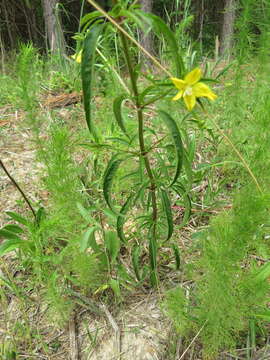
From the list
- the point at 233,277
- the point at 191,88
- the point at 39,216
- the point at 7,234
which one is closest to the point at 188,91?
the point at 191,88

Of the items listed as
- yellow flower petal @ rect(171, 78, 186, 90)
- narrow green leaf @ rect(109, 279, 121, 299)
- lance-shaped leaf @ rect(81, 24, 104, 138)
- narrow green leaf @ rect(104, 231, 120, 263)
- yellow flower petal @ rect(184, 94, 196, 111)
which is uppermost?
lance-shaped leaf @ rect(81, 24, 104, 138)

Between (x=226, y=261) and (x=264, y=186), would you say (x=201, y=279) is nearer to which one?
(x=226, y=261)

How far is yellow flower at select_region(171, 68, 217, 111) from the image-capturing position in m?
0.70

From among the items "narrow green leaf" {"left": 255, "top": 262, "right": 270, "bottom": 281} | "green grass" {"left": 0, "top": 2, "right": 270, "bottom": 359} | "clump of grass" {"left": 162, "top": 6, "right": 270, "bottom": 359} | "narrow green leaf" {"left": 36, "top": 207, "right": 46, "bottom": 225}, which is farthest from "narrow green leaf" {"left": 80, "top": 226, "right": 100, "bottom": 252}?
"narrow green leaf" {"left": 255, "top": 262, "right": 270, "bottom": 281}

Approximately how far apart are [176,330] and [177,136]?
72 cm

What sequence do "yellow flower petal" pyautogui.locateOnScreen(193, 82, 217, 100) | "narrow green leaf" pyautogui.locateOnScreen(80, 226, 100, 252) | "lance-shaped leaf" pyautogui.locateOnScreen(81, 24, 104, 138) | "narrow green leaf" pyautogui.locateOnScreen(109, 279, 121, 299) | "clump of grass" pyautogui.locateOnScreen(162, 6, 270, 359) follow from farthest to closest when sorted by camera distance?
"narrow green leaf" pyautogui.locateOnScreen(109, 279, 121, 299)
"narrow green leaf" pyautogui.locateOnScreen(80, 226, 100, 252)
"clump of grass" pyautogui.locateOnScreen(162, 6, 270, 359)
"yellow flower petal" pyautogui.locateOnScreen(193, 82, 217, 100)
"lance-shaped leaf" pyautogui.locateOnScreen(81, 24, 104, 138)

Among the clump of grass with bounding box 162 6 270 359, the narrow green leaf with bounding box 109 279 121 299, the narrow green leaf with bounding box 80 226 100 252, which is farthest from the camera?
the narrow green leaf with bounding box 109 279 121 299

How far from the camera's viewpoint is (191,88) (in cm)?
72

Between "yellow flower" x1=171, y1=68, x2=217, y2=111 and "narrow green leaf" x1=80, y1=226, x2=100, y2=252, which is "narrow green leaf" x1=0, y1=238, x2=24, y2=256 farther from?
"yellow flower" x1=171, y1=68, x2=217, y2=111

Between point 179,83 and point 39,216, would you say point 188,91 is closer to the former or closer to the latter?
point 179,83

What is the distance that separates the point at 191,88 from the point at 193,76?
0.09 ft

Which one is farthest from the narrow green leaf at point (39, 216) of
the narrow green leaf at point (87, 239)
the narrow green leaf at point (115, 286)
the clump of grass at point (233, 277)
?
the clump of grass at point (233, 277)

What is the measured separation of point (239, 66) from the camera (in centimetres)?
157

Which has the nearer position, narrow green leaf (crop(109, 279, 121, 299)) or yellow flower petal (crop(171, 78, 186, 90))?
yellow flower petal (crop(171, 78, 186, 90))
